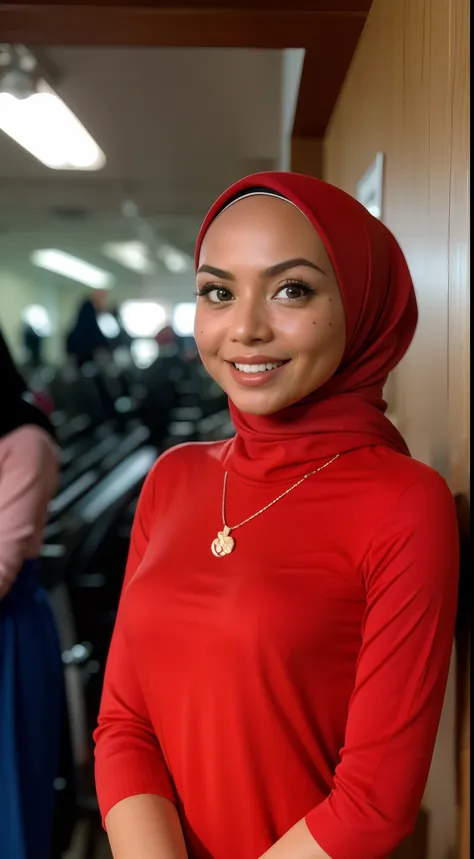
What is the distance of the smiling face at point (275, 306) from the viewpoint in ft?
2.73

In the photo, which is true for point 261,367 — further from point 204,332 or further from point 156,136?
point 156,136

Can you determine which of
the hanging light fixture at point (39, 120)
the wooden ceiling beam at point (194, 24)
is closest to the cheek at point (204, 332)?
the wooden ceiling beam at point (194, 24)

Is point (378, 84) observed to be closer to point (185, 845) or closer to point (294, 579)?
point (294, 579)

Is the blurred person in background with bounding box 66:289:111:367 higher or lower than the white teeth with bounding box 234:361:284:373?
lower

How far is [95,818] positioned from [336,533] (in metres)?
1.66

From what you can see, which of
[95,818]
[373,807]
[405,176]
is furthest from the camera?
[95,818]

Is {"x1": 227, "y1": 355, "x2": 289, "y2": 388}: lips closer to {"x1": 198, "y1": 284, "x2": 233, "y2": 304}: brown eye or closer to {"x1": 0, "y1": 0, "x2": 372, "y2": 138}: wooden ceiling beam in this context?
{"x1": 198, "y1": 284, "x2": 233, "y2": 304}: brown eye

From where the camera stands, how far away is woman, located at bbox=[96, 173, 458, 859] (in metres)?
0.78

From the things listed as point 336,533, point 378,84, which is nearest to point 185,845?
point 336,533

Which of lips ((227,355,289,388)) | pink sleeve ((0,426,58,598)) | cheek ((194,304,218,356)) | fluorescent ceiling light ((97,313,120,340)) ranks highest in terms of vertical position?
cheek ((194,304,218,356))

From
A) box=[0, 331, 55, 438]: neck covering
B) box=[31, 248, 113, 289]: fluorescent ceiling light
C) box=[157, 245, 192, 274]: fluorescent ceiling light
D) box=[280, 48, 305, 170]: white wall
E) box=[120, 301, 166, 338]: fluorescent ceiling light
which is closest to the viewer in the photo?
box=[0, 331, 55, 438]: neck covering

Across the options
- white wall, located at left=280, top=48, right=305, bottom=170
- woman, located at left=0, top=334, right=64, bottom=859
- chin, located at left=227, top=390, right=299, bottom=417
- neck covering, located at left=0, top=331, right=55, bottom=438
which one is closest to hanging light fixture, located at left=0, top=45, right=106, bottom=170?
white wall, located at left=280, top=48, right=305, bottom=170

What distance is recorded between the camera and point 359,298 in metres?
0.86

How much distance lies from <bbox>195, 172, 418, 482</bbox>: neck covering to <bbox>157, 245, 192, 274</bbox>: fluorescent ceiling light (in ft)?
20.5
